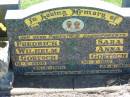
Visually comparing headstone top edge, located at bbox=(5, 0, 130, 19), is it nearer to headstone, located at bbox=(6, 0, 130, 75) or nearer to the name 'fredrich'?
headstone, located at bbox=(6, 0, 130, 75)

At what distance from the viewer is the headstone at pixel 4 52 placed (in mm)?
5250

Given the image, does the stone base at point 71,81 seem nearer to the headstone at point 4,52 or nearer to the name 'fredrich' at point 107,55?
the headstone at point 4,52

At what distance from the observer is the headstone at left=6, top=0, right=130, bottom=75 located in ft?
16.6

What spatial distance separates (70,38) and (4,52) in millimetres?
942

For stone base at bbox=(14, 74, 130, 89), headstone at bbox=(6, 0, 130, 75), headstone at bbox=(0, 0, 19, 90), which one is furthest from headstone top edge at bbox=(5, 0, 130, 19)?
stone base at bbox=(14, 74, 130, 89)

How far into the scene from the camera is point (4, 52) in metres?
5.38

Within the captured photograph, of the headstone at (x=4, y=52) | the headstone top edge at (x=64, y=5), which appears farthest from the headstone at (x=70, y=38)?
the headstone at (x=4, y=52)

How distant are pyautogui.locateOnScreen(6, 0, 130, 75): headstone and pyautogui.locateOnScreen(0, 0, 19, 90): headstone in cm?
13

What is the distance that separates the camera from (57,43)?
5.27 meters

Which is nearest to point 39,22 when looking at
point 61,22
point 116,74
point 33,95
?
point 61,22

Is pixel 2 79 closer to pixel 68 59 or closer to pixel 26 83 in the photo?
pixel 26 83

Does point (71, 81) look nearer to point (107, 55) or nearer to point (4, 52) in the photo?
point (107, 55)

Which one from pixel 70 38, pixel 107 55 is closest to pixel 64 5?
pixel 70 38

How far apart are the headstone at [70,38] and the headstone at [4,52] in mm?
126
